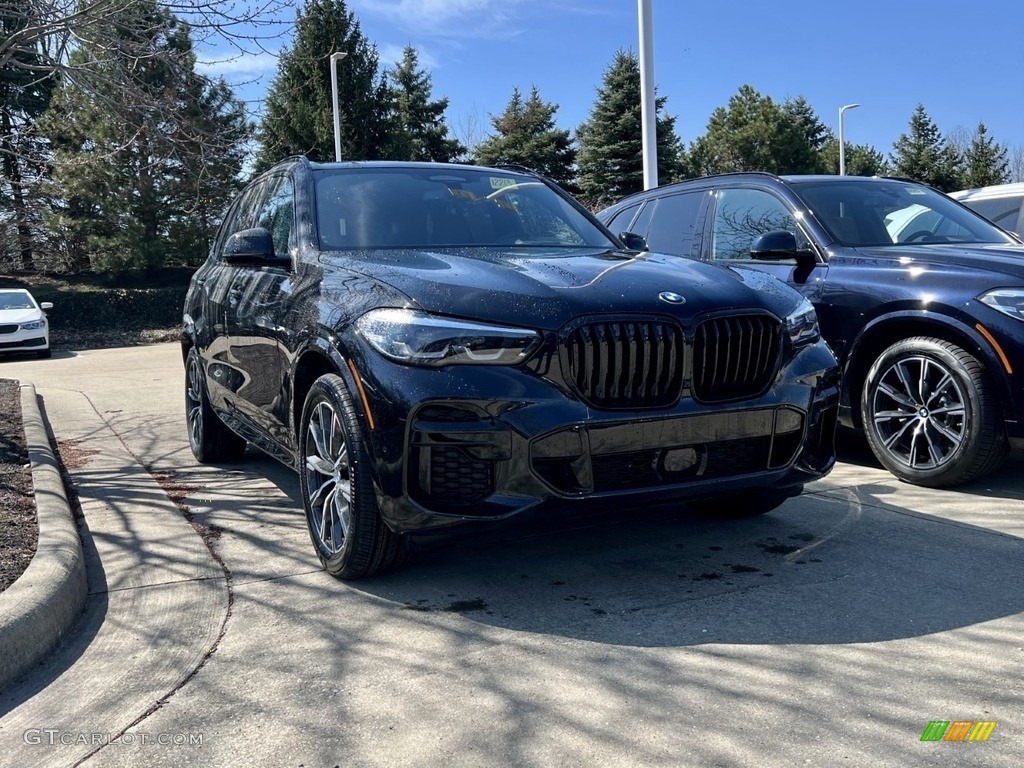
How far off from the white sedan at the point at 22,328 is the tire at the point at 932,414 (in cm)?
1709

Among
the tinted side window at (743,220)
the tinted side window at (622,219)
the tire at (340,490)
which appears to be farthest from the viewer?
the tinted side window at (622,219)

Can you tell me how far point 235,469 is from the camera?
641cm

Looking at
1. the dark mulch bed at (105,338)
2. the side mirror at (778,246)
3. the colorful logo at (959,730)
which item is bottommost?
the colorful logo at (959,730)

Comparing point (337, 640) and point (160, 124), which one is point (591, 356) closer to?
point (337, 640)

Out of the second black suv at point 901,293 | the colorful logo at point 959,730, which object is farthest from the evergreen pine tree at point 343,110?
the colorful logo at point 959,730

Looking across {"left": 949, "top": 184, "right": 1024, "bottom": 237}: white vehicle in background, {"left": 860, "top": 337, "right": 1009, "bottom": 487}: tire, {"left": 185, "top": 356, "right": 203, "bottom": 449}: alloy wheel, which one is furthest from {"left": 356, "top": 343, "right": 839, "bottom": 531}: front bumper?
{"left": 949, "top": 184, "right": 1024, "bottom": 237}: white vehicle in background

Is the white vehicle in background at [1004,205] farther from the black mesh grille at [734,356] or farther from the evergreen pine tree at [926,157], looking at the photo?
the evergreen pine tree at [926,157]

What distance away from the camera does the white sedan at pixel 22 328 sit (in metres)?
18.1

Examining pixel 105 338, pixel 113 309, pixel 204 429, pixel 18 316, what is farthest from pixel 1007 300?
pixel 113 309

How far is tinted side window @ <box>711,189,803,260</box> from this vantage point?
248 inches

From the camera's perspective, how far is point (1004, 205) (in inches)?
346

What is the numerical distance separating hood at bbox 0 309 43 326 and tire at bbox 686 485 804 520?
17013 mm

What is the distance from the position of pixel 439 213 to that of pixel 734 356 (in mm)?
1825

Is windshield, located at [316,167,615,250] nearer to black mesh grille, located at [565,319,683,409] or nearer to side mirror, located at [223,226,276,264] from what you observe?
side mirror, located at [223,226,276,264]
